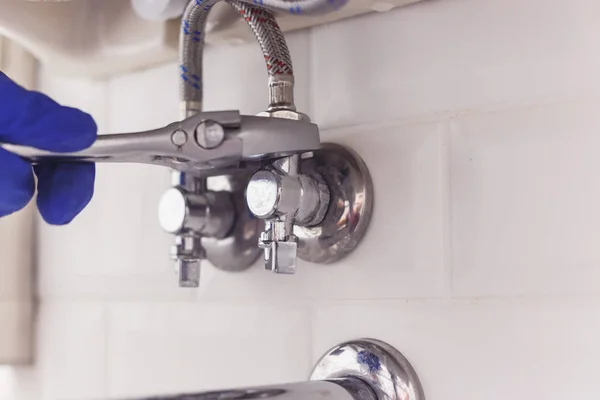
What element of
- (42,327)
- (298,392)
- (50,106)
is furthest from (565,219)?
(42,327)

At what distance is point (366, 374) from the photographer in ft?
1.73

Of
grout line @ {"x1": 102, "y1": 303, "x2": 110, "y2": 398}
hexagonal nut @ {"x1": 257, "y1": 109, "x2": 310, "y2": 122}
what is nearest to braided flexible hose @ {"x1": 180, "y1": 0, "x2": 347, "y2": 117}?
hexagonal nut @ {"x1": 257, "y1": 109, "x2": 310, "y2": 122}

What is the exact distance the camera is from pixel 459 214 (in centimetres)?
51

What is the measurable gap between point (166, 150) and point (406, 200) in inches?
6.7

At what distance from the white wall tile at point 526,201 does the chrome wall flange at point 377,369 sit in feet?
0.22

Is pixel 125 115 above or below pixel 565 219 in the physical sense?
above

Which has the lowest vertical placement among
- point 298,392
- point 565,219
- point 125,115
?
point 298,392

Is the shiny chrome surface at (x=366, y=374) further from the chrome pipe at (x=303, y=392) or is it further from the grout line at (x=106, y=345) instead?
the grout line at (x=106, y=345)

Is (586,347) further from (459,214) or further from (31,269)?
(31,269)

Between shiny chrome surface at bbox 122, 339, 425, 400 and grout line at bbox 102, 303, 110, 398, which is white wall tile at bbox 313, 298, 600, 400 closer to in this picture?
shiny chrome surface at bbox 122, 339, 425, 400

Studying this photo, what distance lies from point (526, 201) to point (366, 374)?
6.3 inches

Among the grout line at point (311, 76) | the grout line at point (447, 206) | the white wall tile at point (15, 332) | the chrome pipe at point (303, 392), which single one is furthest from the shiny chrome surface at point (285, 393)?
the white wall tile at point (15, 332)

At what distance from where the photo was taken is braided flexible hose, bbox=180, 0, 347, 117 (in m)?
0.50

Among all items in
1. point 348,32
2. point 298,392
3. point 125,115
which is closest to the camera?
point 298,392
